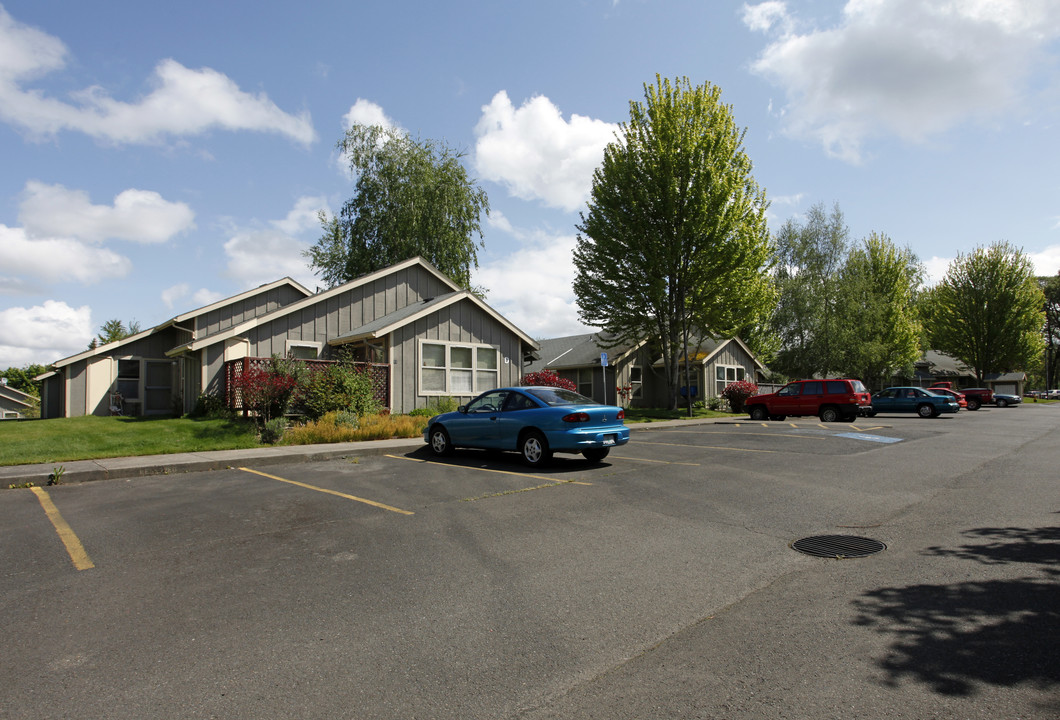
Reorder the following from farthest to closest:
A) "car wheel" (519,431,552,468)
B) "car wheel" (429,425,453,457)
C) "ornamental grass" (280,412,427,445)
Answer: "ornamental grass" (280,412,427,445)
"car wheel" (429,425,453,457)
"car wheel" (519,431,552,468)

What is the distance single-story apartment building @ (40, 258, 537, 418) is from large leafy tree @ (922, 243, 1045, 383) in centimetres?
4701

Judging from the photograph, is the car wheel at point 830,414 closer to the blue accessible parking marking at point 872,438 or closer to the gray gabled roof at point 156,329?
the blue accessible parking marking at point 872,438

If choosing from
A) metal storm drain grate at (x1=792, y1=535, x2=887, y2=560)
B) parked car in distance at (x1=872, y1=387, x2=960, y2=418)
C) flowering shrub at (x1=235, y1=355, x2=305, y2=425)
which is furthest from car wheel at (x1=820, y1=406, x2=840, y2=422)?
metal storm drain grate at (x1=792, y1=535, x2=887, y2=560)

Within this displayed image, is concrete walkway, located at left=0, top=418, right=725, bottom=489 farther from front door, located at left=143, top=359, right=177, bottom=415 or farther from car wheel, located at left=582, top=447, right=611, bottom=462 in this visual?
front door, located at left=143, top=359, right=177, bottom=415

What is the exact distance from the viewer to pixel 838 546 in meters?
5.93

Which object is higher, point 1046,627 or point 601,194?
point 601,194

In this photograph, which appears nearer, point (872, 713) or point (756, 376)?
point (872, 713)

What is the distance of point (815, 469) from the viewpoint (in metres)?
10.7

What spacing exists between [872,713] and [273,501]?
743 centimetres

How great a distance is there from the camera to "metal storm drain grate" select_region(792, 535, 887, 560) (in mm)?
5656

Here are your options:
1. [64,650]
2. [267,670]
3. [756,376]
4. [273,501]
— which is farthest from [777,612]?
[756,376]

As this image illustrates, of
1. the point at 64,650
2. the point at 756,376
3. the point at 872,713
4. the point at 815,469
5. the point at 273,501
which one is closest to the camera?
the point at 872,713

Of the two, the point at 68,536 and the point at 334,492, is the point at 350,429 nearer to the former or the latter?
the point at 334,492

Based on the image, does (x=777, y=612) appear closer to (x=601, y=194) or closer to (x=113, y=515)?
(x=113, y=515)
